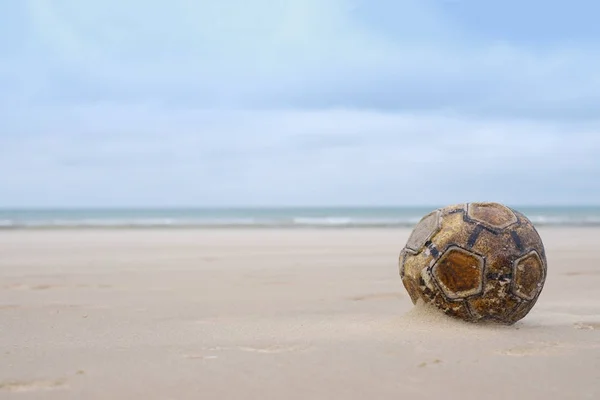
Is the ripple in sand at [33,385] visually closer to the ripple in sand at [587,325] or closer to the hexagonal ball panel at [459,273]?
the hexagonal ball panel at [459,273]

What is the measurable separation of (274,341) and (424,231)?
1424mm

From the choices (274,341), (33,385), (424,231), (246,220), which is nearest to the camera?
(33,385)

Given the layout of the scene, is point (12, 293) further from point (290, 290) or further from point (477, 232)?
point (477, 232)

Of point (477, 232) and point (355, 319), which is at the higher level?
point (477, 232)

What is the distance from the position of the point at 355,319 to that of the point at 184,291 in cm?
258

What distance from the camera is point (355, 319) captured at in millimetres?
5301

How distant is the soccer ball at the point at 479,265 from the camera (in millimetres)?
4422

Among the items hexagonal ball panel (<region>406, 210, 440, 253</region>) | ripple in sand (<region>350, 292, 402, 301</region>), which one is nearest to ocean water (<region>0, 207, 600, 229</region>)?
ripple in sand (<region>350, 292, 402, 301</region>)

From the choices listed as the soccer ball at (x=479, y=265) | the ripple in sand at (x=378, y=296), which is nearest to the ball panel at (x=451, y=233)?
the soccer ball at (x=479, y=265)

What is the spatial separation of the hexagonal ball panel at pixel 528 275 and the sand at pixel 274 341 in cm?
30

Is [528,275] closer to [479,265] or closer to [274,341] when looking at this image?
[479,265]

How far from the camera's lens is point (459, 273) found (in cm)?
445

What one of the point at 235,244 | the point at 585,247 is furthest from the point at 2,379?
the point at 585,247

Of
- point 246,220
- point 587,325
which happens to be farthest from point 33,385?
point 246,220
